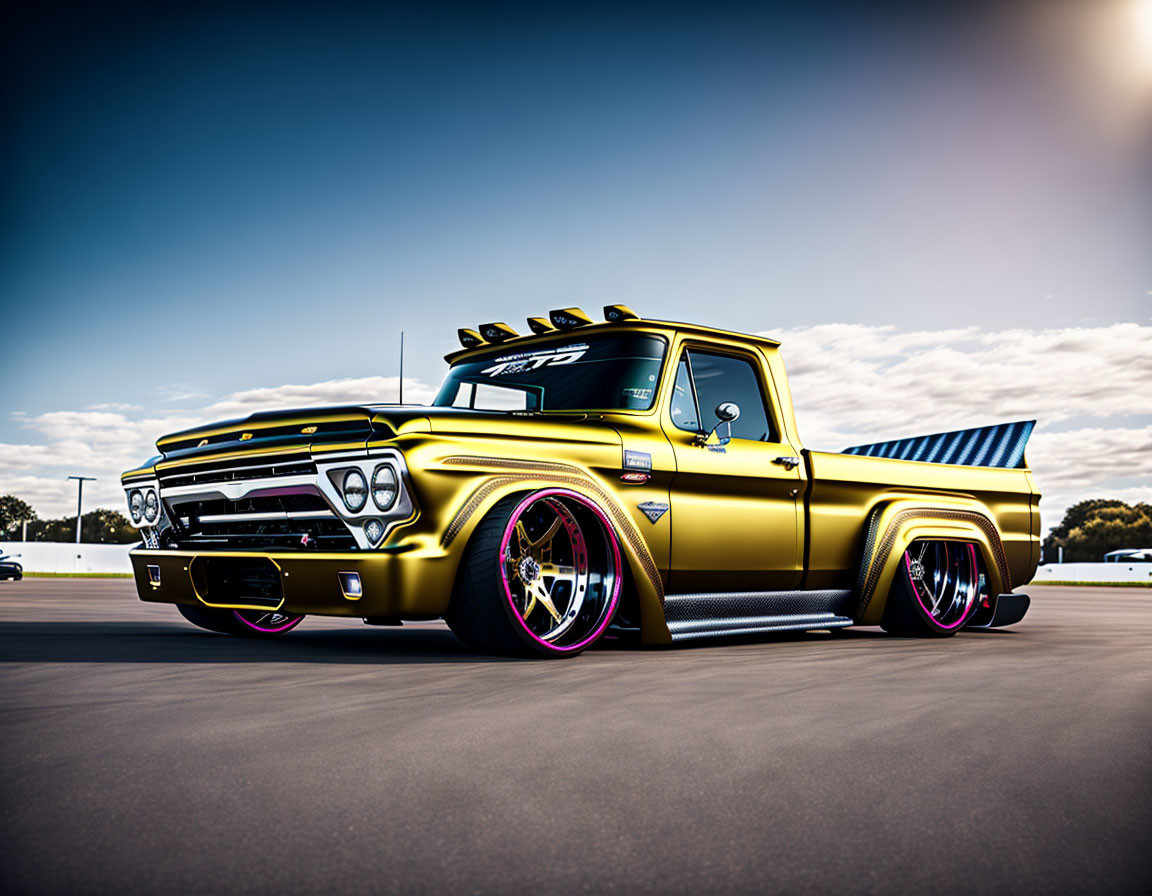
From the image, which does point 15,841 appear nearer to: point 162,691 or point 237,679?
point 162,691

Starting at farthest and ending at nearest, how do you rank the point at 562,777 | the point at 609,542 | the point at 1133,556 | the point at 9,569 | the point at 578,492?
the point at 1133,556 < the point at 9,569 < the point at 609,542 < the point at 578,492 < the point at 562,777

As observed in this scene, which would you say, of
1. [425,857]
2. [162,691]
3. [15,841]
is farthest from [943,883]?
[162,691]

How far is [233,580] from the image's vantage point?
6590mm

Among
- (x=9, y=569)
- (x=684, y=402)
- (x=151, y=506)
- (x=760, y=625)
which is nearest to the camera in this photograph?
(x=151, y=506)

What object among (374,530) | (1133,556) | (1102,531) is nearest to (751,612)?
(374,530)

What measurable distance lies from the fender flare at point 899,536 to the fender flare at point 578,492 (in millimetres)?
2139

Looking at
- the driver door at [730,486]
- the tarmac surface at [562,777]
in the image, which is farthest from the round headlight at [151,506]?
the driver door at [730,486]

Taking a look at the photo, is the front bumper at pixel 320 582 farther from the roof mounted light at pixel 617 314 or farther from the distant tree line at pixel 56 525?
the distant tree line at pixel 56 525

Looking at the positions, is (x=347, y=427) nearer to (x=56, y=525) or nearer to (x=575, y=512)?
(x=575, y=512)

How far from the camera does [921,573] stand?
894 centimetres

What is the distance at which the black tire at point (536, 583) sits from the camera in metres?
5.91

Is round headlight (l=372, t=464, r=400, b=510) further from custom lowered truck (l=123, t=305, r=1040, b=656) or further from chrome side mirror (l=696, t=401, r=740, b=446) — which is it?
chrome side mirror (l=696, t=401, r=740, b=446)

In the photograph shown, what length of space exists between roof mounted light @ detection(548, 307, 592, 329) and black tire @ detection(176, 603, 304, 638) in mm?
2848

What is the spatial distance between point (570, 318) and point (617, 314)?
421 mm
